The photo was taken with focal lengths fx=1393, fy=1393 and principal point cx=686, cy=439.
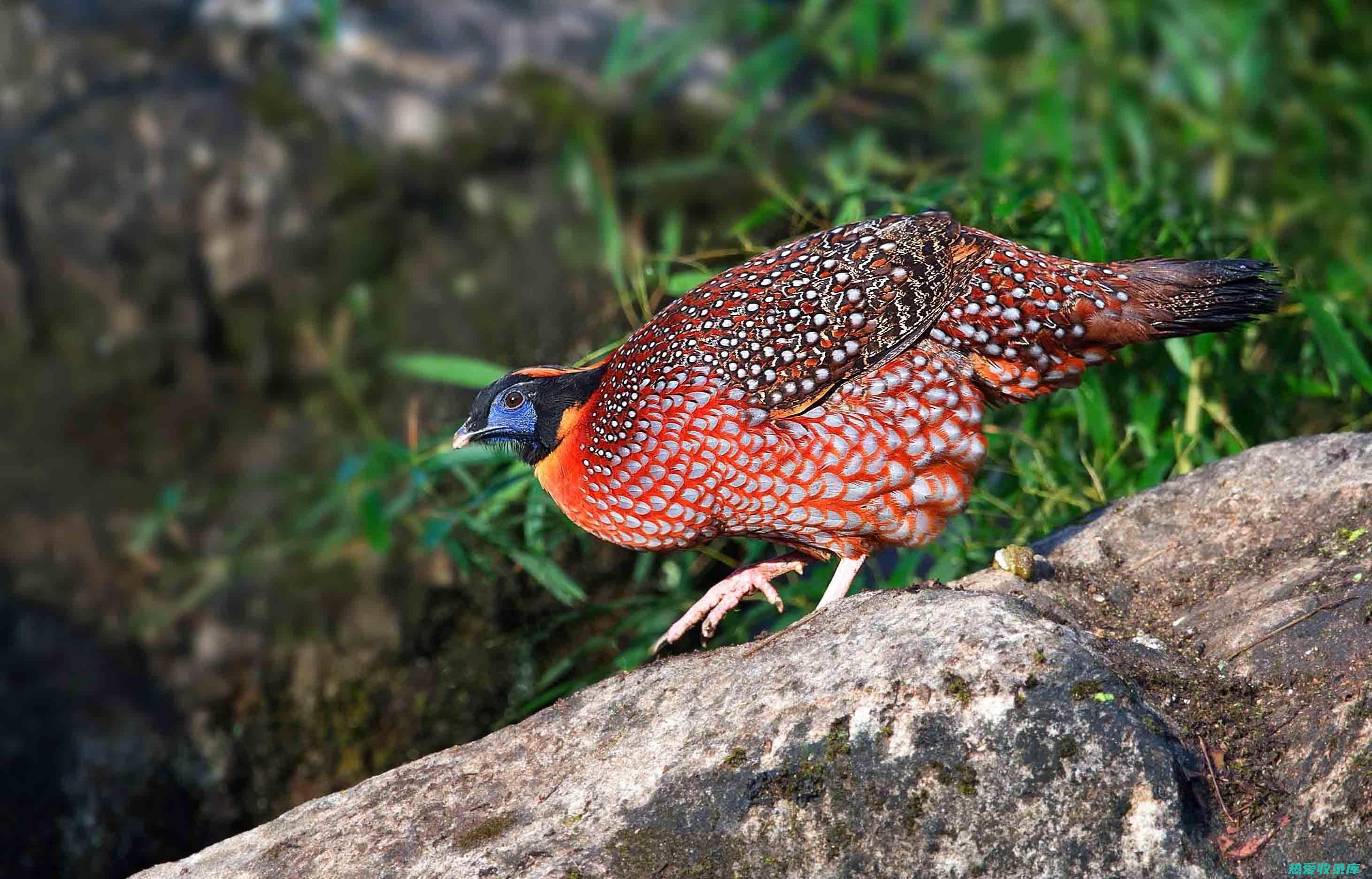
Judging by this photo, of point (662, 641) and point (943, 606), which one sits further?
point (662, 641)

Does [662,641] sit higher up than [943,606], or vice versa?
[943,606]

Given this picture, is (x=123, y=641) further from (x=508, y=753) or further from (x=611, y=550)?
(x=508, y=753)

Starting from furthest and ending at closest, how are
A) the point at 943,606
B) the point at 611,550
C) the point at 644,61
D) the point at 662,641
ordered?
the point at 644,61
the point at 611,550
the point at 662,641
the point at 943,606

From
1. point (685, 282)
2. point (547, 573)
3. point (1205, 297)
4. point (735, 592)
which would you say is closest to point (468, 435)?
point (735, 592)

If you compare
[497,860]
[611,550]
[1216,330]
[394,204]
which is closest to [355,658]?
[611,550]

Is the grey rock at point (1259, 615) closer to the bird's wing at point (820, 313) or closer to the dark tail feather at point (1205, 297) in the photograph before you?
the dark tail feather at point (1205, 297)

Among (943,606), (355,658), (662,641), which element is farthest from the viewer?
(355,658)

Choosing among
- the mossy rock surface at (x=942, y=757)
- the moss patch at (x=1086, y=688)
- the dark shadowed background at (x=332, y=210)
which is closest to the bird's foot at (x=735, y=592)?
the mossy rock surface at (x=942, y=757)

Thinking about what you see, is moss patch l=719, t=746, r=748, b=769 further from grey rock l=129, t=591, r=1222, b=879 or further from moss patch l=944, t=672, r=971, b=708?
moss patch l=944, t=672, r=971, b=708
